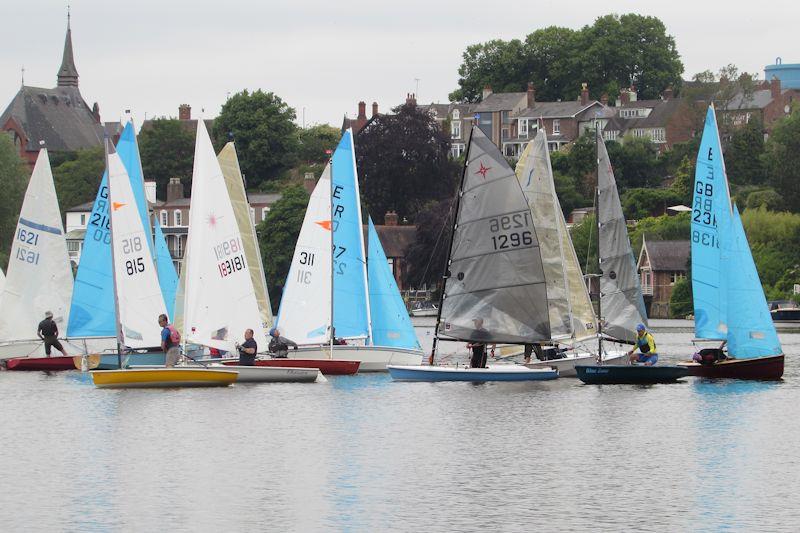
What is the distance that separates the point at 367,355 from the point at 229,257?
8613 mm

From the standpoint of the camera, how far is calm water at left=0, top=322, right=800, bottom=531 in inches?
1249

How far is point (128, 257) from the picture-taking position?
52.6m

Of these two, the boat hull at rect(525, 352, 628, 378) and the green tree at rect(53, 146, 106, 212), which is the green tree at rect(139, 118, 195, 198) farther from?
the boat hull at rect(525, 352, 628, 378)

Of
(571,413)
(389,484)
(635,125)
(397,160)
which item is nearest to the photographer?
A: (389,484)

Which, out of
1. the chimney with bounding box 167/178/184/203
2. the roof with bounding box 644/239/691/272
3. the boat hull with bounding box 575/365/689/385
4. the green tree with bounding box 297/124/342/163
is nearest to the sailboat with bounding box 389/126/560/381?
the boat hull with bounding box 575/365/689/385

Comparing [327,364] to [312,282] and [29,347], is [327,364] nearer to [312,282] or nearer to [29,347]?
[312,282]

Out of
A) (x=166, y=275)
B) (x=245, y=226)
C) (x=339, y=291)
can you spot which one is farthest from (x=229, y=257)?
(x=166, y=275)

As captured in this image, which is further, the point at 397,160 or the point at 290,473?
the point at 397,160

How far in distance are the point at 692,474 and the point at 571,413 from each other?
1201 centimetres

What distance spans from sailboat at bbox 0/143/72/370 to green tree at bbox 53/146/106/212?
126519 mm

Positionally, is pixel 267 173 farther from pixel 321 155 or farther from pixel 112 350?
pixel 112 350

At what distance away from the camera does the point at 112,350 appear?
2355 inches

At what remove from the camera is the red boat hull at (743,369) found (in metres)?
56.6

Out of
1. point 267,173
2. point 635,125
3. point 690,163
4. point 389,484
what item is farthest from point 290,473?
point 635,125
